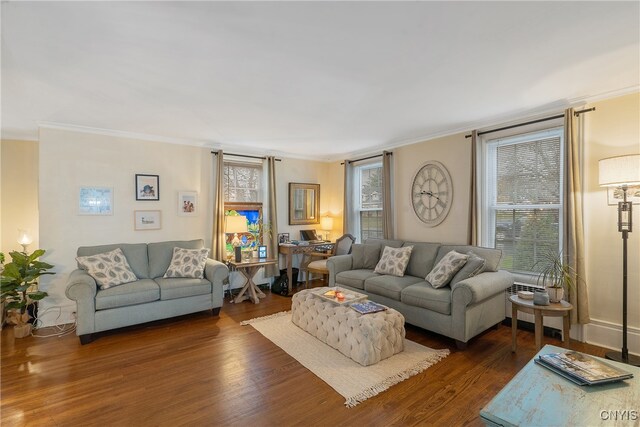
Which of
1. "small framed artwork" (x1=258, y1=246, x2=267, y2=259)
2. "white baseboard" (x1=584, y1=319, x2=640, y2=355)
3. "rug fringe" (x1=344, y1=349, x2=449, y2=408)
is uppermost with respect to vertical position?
"small framed artwork" (x1=258, y1=246, x2=267, y2=259)

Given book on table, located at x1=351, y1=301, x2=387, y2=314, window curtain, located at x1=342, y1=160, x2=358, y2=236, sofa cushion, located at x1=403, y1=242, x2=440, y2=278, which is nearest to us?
book on table, located at x1=351, y1=301, x2=387, y2=314

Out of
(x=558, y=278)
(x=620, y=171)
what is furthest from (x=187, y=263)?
(x=620, y=171)

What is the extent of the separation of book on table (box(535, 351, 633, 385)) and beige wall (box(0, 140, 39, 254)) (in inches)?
250

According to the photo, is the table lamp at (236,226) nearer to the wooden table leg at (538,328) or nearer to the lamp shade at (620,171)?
the wooden table leg at (538,328)

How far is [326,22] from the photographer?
6.09ft

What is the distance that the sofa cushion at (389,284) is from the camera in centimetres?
368

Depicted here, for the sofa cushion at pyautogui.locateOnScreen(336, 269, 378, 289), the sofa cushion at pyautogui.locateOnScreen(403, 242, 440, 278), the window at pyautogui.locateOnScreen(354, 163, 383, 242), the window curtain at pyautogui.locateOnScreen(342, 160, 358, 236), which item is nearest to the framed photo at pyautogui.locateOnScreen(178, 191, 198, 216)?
the sofa cushion at pyautogui.locateOnScreen(336, 269, 378, 289)

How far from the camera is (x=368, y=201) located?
5.74m

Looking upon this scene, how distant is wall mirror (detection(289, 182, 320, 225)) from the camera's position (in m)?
5.96

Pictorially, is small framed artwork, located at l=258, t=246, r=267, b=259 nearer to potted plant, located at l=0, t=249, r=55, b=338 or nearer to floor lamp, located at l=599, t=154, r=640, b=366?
potted plant, located at l=0, t=249, r=55, b=338

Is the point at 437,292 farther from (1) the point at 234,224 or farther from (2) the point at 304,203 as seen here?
(2) the point at 304,203

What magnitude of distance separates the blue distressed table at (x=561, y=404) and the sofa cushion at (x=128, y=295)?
11.7 feet

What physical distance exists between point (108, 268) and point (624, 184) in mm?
5402

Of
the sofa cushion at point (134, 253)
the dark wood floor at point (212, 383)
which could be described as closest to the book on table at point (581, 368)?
the dark wood floor at point (212, 383)
